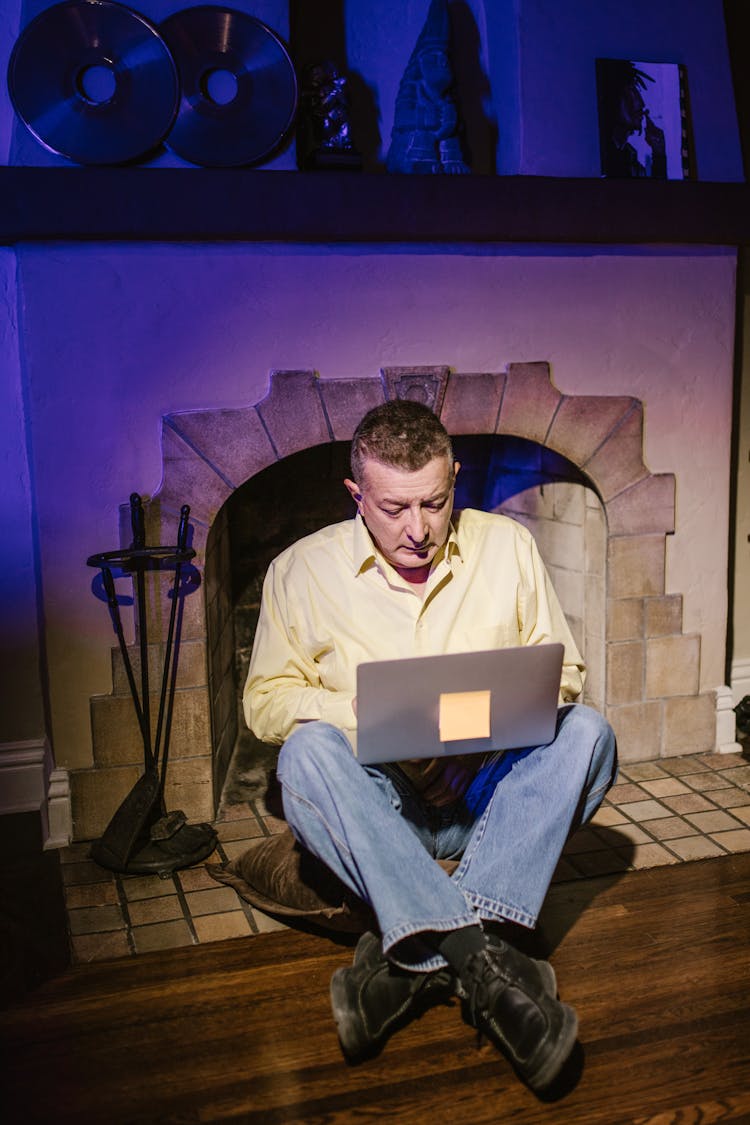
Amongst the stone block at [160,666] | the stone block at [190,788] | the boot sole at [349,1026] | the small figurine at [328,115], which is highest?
the small figurine at [328,115]

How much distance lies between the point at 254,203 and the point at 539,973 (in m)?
1.98

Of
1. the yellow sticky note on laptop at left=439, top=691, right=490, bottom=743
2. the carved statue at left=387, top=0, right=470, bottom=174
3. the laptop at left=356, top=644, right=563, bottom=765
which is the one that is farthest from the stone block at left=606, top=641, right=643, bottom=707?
the carved statue at left=387, top=0, right=470, bottom=174

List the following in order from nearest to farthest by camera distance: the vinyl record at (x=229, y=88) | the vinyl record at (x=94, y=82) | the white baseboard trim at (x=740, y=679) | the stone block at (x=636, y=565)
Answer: the vinyl record at (x=94, y=82)
the vinyl record at (x=229, y=88)
the stone block at (x=636, y=565)
the white baseboard trim at (x=740, y=679)

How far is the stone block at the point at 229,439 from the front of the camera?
2.73 metres

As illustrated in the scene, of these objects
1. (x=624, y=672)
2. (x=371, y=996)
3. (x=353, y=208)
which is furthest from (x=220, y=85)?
(x=371, y=996)

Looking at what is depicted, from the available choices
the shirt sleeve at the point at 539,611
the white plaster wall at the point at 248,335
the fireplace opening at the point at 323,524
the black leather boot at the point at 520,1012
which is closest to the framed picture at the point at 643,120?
the white plaster wall at the point at 248,335

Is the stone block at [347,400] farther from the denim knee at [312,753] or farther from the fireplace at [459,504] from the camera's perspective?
the denim knee at [312,753]

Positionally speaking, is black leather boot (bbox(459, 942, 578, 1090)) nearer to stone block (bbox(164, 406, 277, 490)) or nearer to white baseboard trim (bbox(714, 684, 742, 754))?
stone block (bbox(164, 406, 277, 490))

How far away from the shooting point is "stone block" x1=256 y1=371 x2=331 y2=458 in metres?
2.77

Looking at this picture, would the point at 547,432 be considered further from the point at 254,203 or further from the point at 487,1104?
the point at 487,1104

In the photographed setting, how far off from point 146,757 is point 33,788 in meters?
0.38

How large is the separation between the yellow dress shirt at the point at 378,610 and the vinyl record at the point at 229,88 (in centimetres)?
113

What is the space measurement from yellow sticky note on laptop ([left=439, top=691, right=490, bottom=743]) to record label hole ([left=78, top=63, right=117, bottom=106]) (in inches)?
72.0

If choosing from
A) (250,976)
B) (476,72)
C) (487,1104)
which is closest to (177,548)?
(250,976)
